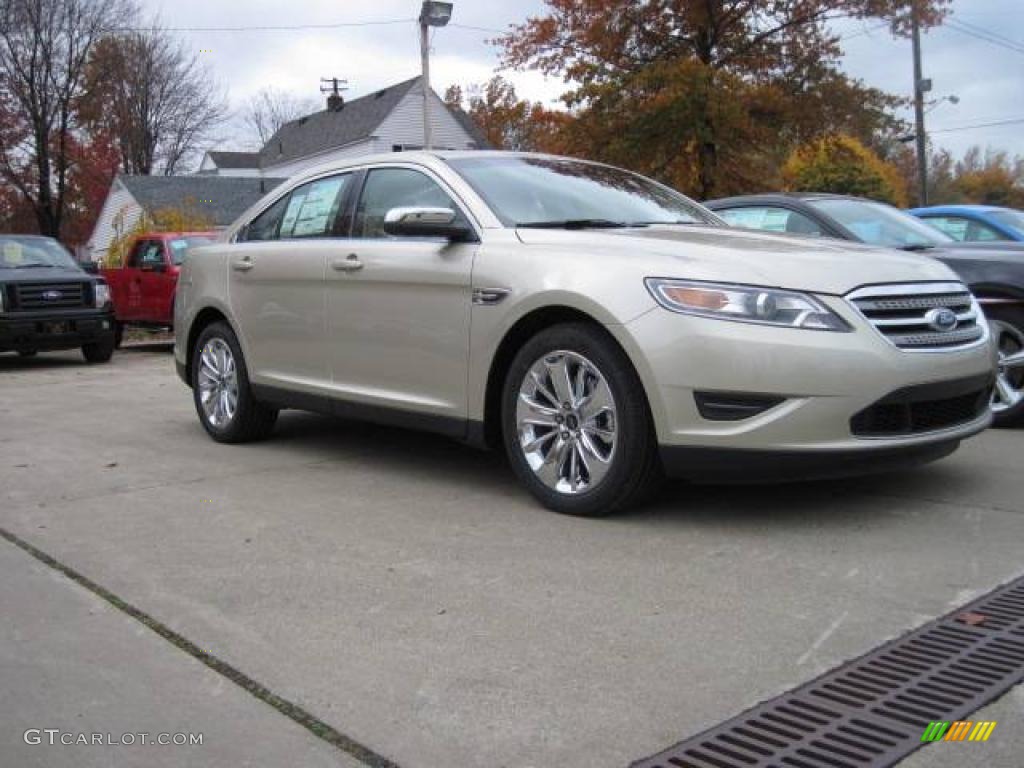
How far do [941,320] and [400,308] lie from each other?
2492 mm

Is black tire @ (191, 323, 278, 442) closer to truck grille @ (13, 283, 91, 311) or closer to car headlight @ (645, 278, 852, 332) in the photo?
car headlight @ (645, 278, 852, 332)

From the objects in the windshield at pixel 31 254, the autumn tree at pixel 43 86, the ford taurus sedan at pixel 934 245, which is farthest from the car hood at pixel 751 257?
the autumn tree at pixel 43 86

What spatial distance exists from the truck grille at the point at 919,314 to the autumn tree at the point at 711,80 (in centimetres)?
1524

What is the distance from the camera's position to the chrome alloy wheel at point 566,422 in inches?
172

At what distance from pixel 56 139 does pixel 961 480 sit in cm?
3801

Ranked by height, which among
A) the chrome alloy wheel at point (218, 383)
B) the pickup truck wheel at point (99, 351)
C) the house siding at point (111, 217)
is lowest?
the pickup truck wheel at point (99, 351)

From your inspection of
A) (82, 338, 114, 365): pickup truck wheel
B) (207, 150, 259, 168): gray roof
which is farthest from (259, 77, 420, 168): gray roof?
(82, 338, 114, 365): pickup truck wheel

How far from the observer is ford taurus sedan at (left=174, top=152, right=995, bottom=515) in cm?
404

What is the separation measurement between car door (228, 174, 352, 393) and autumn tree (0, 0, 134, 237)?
33126 mm

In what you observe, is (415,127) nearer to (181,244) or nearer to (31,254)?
(181,244)

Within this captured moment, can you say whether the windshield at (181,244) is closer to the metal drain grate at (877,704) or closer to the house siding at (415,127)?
the metal drain grate at (877,704)

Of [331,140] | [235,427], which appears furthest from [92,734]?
[331,140]

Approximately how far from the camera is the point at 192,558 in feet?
13.3

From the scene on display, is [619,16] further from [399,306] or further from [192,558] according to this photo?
[192,558]
